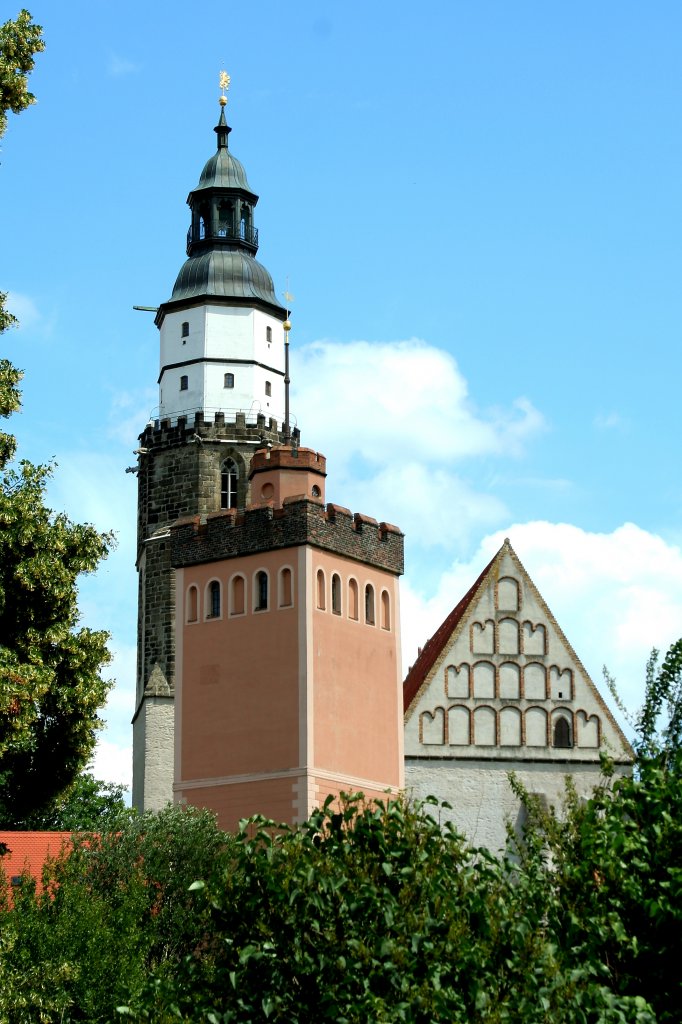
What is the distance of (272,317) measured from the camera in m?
73.1

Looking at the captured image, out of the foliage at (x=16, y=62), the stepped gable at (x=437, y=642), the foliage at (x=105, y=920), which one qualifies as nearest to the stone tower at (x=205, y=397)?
the stepped gable at (x=437, y=642)

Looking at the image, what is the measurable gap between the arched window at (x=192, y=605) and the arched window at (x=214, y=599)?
40 centimetres

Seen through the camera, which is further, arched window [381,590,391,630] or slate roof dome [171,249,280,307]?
slate roof dome [171,249,280,307]

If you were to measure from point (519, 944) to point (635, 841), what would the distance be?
3.82 metres

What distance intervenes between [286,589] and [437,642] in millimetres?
7347

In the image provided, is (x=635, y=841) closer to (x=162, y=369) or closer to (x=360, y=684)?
(x=360, y=684)

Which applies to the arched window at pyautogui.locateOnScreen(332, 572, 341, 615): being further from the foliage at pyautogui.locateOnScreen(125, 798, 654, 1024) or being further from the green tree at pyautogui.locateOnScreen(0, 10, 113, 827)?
the foliage at pyautogui.locateOnScreen(125, 798, 654, 1024)

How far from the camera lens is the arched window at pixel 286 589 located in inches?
1829

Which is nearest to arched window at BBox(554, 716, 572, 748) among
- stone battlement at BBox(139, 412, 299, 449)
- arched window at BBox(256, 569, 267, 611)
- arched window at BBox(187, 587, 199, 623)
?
arched window at BBox(256, 569, 267, 611)

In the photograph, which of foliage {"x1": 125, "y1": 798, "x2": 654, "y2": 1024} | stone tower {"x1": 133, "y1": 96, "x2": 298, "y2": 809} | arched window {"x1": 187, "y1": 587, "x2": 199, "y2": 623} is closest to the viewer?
foliage {"x1": 125, "y1": 798, "x2": 654, "y2": 1024}

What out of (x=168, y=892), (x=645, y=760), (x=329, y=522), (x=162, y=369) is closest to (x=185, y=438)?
(x=162, y=369)

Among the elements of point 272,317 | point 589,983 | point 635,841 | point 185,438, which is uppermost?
point 272,317

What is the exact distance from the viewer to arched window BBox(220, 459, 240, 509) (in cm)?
6888

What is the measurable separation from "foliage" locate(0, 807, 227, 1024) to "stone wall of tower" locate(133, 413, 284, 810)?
2084cm
